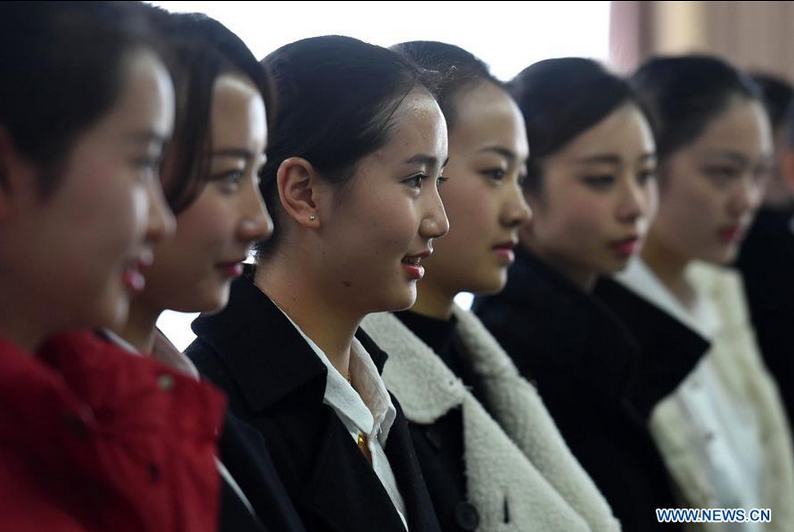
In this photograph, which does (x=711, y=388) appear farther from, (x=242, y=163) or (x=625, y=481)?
(x=242, y=163)

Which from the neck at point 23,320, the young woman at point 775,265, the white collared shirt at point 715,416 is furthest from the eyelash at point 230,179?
the young woman at point 775,265

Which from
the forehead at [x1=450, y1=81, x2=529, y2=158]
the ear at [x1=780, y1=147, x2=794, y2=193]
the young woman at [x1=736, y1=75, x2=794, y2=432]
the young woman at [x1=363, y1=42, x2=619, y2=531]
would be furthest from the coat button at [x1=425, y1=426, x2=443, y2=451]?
the ear at [x1=780, y1=147, x2=794, y2=193]

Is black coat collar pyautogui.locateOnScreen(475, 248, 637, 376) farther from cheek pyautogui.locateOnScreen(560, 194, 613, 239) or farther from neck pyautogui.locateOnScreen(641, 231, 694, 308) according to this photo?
neck pyautogui.locateOnScreen(641, 231, 694, 308)

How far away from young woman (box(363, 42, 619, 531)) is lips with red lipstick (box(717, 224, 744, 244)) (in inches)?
32.6

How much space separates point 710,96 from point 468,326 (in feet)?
3.04

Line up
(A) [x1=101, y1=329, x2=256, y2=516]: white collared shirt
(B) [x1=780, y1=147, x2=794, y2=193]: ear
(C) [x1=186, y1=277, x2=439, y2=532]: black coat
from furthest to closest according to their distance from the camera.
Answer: (B) [x1=780, y1=147, x2=794, y2=193]: ear, (C) [x1=186, y1=277, x2=439, y2=532]: black coat, (A) [x1=101, y1=329, x2=256, y2=516]: white collared shirt

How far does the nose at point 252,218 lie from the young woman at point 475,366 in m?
0.50

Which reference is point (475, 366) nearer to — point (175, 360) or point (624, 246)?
point (624, 246)

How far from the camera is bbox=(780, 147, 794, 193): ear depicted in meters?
3.13

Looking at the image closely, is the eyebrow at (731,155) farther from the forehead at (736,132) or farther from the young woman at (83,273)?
the young woman at (83,273)

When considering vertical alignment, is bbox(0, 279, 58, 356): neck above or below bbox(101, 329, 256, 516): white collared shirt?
above

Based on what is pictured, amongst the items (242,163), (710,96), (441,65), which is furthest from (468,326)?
(710,96)

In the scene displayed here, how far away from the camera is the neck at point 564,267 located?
6.98 feet

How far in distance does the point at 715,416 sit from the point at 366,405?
1.23 m
